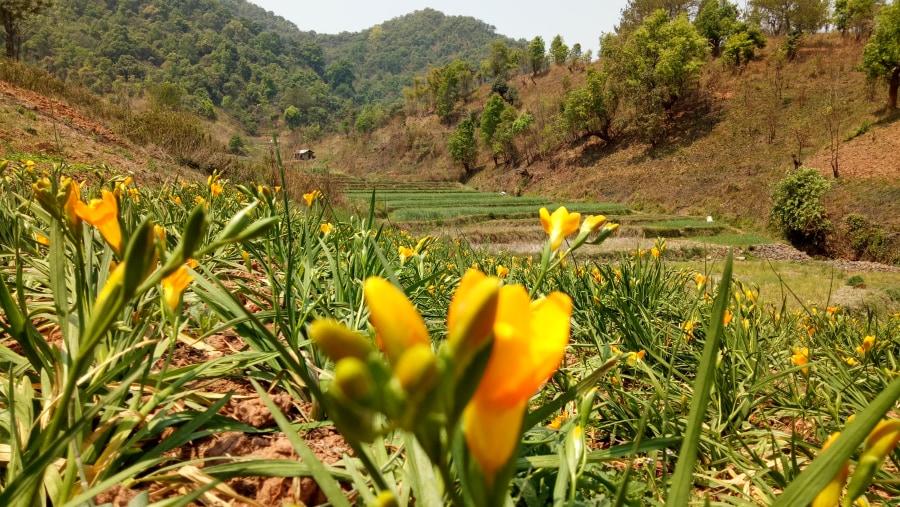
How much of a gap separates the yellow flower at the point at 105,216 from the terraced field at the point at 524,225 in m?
12.0

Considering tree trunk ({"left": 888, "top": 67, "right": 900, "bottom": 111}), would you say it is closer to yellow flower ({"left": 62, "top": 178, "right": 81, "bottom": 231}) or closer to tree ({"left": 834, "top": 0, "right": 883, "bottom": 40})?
tree ({"left": 834, "top": 0, "right": 883, "bottom": 40})

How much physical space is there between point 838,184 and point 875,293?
9876 millimetres

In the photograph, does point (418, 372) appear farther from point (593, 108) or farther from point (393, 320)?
point (593, 108)

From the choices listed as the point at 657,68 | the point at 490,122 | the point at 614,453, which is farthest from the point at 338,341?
the point at 490,122

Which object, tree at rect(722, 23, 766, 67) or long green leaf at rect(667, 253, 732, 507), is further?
tree at rect(722, 23, 766, 67)

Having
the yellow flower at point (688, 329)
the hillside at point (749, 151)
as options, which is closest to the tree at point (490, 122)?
the hillside at point (749, 151)

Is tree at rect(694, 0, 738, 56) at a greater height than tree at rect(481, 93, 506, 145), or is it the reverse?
tree at rect(694, 0, 738, 56)

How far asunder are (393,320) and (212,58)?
110 m

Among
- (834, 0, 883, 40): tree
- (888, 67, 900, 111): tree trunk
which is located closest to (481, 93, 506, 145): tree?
(834, 0, 883, 40): tree

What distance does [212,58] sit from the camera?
90500 mm

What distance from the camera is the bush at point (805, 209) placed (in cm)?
1580

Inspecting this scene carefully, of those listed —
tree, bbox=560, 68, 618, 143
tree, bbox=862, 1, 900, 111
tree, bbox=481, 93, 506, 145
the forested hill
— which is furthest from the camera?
the forested hill

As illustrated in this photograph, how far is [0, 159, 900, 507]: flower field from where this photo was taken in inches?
10.6

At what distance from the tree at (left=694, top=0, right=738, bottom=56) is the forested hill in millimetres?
37074
